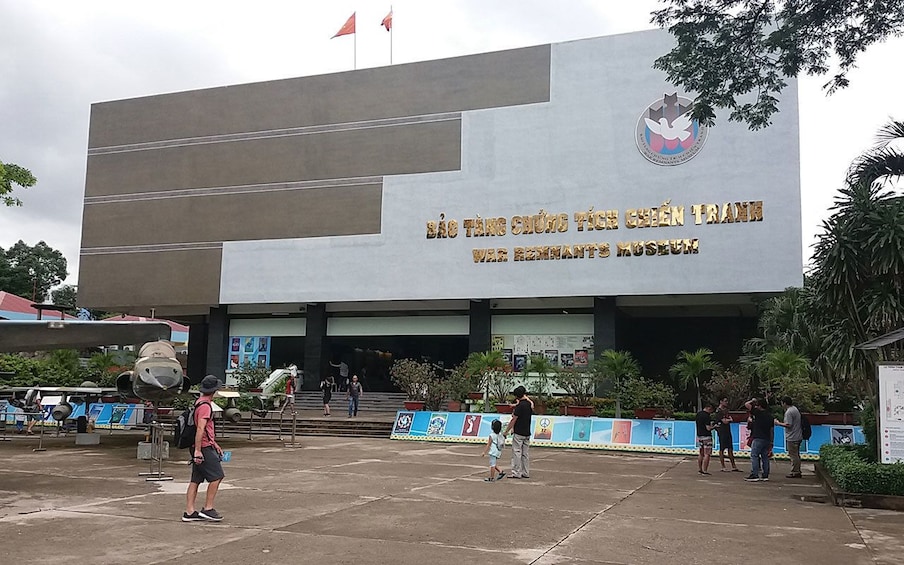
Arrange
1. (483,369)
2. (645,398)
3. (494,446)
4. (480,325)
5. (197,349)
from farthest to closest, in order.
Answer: (197,349) → (480,325) → (483,369) → (645,398) → (494,446)

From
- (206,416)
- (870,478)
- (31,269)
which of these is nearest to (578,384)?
(870,478)

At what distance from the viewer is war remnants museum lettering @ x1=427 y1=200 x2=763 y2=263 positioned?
27094mm

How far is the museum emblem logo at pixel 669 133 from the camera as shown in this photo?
1088 inches

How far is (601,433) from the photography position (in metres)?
20.6

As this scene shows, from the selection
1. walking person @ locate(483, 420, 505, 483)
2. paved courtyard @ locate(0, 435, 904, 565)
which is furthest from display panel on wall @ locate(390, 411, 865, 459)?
walking person @ locate(483, 420, 505, 483)

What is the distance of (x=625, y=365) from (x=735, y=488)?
11437 millimetres

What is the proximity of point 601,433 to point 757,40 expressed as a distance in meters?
11.3

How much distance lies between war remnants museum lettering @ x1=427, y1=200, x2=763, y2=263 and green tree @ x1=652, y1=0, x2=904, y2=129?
1398cm

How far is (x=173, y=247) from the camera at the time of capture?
34938 mm

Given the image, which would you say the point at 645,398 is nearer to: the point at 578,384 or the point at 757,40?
the point at 578,384

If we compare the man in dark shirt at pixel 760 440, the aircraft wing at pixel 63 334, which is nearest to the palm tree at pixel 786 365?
the man in dark shirt at pixel 760 440

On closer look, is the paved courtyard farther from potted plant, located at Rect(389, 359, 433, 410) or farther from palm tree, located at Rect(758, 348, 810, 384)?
potted plant, located at Rect(389, 359, 433, 410)

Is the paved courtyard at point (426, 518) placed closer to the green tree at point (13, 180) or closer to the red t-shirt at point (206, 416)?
the red t-shirt at point (206, 416)

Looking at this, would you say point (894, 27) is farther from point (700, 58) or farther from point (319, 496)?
point (319, 496)
